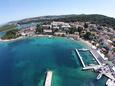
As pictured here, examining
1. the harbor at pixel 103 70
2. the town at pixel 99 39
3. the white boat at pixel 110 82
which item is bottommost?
the town at pixel 99 39

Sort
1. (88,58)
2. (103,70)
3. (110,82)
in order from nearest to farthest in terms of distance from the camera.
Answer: (110,82), (103,70), (88,58)

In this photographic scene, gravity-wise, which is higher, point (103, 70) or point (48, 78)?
point (48, 78)

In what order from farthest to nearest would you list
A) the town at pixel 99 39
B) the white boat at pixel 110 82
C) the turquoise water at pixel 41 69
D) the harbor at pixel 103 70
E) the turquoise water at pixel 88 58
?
the turquoise water at pixel 88 58, the town at pixel 99 39, the turquoise water at pixel 41 69, the harbor at pixel 103 70, the white boat at pixel 110 82

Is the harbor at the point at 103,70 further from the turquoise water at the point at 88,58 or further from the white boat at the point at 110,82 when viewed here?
the turquoise water at the point at 88,58

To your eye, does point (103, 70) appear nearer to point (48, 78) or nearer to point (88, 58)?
point (88, 58)

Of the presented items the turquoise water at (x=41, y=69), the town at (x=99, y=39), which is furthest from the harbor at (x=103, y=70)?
the turquoise water at (x=41, y=69)

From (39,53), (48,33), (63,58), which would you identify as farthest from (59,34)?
(63,58)

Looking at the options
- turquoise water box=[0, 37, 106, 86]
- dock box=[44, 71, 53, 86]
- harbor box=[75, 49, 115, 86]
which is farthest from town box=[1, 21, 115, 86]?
dock box=[44, 71, 53, 86]

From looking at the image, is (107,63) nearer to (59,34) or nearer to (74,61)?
(74,61)

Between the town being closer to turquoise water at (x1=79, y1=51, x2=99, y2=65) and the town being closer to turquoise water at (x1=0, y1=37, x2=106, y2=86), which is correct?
turquoise water at (x1=79, y1=51, x2=99, y2=65)

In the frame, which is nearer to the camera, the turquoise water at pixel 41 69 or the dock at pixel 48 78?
the dock at pixel 48 78

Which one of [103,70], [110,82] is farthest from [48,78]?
[103,70]
